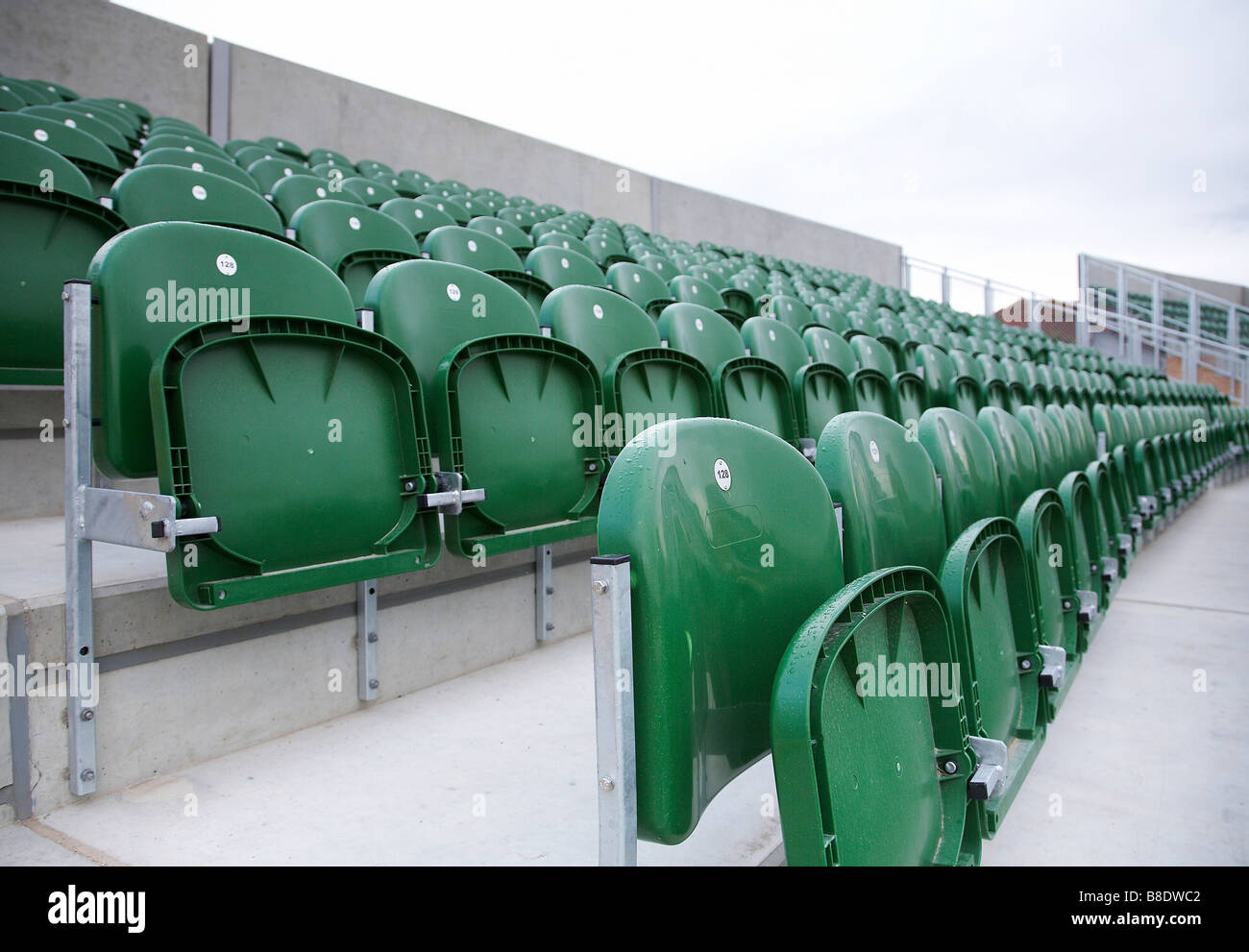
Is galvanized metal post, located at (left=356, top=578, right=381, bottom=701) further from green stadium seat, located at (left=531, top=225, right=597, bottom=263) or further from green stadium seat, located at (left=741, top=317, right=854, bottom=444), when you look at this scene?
green stadium seat, located at (left=531, top=225, right=597, bottom=263)

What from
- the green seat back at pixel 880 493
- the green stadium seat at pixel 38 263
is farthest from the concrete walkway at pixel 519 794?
the green stadium seat at pixel 38 263

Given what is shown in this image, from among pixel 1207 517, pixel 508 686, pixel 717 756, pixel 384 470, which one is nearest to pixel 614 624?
pixel 717 756

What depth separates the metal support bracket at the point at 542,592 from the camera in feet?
5.73

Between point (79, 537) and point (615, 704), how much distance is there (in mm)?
832

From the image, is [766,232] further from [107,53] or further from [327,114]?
[107,53]

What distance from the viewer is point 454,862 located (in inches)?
39.0

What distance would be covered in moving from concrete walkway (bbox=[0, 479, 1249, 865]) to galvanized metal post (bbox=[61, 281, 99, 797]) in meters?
0.09

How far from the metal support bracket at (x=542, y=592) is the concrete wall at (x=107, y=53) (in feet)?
22.0

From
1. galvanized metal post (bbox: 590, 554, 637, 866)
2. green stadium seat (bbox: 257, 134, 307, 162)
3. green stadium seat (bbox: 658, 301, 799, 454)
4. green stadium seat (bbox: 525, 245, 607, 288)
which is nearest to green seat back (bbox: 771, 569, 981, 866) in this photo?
galvanized metal post (bbox: 590, 554, 637, 866)

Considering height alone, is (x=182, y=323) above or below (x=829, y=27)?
below

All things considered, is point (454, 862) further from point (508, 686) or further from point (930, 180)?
point (930, 180)

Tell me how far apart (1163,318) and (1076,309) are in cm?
129

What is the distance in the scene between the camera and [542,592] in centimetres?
176

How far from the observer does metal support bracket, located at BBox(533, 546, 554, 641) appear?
5.73ft
